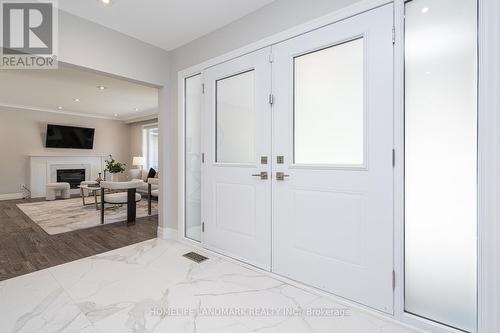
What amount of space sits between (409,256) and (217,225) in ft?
6.08

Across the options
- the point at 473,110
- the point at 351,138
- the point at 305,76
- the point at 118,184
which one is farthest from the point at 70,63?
the point at 473,110

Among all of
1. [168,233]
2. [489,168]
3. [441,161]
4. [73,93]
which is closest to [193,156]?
[168,233]

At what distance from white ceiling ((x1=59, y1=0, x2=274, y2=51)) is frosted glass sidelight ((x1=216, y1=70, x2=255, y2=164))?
61cm

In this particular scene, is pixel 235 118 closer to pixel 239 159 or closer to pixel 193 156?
pixel 239 159

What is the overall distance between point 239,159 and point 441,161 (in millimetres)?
1701

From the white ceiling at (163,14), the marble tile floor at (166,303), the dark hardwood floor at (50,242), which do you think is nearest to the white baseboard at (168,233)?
the dark hardwood floor at (50,242)

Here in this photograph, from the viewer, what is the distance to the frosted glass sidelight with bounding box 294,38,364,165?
6.07ft

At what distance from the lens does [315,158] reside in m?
2.06

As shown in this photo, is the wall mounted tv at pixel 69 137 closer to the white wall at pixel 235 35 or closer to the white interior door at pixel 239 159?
the white wall at pixel 235 35

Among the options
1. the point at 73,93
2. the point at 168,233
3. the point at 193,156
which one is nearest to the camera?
the point at 193,156

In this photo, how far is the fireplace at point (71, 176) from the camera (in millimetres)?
7634

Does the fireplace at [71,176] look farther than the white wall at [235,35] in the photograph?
Yes

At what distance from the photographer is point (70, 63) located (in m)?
2.49

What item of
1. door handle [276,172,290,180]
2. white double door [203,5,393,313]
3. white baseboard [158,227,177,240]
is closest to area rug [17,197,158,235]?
white baseboard [158,227,177,240]
